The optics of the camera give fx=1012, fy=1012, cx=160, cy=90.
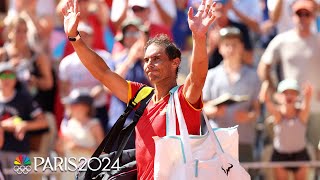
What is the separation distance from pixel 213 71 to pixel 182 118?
4744 millimetres

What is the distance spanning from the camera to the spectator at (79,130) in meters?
11.5

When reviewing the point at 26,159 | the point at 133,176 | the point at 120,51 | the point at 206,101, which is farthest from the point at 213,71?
the point at 133,176

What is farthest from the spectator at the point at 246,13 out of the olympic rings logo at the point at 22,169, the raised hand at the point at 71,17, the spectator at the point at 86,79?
the raised hand at the point at 71,17

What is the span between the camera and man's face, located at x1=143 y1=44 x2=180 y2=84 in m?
7.26

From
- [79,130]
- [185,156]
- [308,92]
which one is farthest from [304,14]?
[185,156]

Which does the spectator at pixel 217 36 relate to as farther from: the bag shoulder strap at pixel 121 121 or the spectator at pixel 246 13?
the bag shoulder strap at pixel 121 121

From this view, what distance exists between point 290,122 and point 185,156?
457cm

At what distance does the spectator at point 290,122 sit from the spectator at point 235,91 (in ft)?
0.85

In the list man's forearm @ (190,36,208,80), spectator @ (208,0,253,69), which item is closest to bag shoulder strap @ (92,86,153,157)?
man's forearm @ (190,36,208,80)

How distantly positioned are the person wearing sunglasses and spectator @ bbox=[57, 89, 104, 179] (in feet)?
6.71

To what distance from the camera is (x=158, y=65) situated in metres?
7.26

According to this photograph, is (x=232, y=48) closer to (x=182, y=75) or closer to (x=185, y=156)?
(x=182, y=75)

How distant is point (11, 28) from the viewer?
40.9ft

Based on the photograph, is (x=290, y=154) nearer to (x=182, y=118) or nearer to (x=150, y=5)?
(x=150, y=5)
